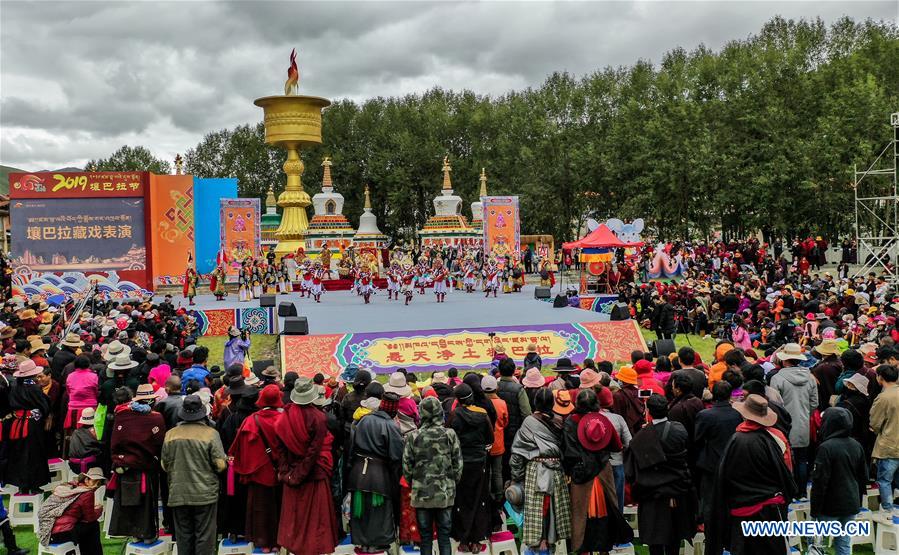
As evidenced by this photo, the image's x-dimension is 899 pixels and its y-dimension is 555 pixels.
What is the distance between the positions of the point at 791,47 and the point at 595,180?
32.9 ft

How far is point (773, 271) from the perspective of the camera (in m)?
23.6

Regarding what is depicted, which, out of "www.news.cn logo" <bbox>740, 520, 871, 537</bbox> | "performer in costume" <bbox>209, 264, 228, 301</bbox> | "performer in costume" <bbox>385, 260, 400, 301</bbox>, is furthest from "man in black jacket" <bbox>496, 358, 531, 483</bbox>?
"performer in costume" <bbox>209, 264, 228, 301</bbox>

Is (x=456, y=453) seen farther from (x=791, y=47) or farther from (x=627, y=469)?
(x=791, y=47)

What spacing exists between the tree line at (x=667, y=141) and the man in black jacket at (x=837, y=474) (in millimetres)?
24691

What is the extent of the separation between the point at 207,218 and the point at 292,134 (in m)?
5.61

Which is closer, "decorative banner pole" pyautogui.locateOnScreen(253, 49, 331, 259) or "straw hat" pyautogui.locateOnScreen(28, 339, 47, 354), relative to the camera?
"straw hat" pyautogui.locateOnScreen(28, 339, 47, 354)

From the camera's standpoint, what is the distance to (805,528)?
612cm

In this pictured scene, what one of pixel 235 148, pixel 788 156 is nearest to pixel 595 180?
pixel 788 156

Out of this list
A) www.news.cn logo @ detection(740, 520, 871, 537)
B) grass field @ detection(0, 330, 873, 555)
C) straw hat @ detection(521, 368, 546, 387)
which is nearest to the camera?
www.news.cn logo @ detection(740, 520, 871, 537)

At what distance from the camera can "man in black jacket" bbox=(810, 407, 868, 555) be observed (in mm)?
5832

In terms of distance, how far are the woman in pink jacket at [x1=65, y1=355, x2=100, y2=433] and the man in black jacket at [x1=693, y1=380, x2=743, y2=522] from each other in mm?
5650

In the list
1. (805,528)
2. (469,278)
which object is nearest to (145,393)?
(805,528)

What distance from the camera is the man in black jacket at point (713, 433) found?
592 cm

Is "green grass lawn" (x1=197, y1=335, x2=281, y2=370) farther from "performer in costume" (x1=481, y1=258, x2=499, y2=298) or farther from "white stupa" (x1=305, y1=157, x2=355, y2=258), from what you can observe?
"white stupa" (x1=305, y1=157, x2=355, y2=258)
